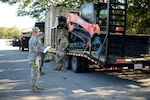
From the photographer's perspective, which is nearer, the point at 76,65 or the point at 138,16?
the point at 76,65

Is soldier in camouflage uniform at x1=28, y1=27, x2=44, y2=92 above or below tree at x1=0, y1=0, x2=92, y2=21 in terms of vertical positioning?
below

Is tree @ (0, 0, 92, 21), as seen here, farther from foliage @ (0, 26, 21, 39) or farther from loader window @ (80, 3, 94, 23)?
foliage @ (0, 26, 21, 39)

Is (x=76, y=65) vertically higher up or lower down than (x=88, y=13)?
lower down

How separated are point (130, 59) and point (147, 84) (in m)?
1.02

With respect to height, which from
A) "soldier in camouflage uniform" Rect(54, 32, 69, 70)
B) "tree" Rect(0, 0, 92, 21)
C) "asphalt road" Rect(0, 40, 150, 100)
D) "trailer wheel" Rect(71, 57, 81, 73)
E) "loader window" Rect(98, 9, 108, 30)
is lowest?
"asphalt road" Rect(0, 40, 150, 100)

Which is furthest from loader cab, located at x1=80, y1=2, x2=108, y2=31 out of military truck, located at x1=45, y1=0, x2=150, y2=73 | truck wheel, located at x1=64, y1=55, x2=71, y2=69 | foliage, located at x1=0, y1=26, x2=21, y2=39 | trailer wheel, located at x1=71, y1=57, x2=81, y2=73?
foliage, located at x1=0, y1=26, x2=21, y2=39

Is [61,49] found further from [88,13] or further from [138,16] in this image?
[138,16]

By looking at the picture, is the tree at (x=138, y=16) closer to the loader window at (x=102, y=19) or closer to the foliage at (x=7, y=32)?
the loader window at (x=102, y=19)

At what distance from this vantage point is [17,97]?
8.27 meters

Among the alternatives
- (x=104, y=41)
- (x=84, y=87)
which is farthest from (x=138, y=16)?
(x=84, y=87)

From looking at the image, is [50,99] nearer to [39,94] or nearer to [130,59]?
[39,94]

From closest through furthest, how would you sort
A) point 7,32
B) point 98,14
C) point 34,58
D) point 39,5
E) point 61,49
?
point 34,58 → point 98,14 → point 61,49 → point 39,5 → point 7,32

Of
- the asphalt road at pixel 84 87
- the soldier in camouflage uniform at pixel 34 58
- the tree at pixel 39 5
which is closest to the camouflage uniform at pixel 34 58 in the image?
the soldier in camouflage uniform at pixel 34 58

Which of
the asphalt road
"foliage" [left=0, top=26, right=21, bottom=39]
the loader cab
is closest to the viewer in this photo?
the asphalt road
